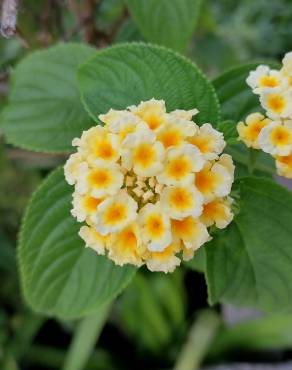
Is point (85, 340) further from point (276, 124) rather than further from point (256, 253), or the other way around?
point (276, 124)

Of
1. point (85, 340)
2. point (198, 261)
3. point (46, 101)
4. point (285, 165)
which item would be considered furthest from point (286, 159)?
point (85, 340)

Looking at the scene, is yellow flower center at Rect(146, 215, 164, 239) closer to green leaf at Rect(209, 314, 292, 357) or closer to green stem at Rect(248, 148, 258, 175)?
green stem at Rect(248, 148, 258, 175)

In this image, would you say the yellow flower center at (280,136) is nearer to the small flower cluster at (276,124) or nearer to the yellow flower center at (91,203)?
the small flower cluster at (276,124)

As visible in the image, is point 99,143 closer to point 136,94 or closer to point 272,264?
point 136,94

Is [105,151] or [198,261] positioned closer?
[105,151]

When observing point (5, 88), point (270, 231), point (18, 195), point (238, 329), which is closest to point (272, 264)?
point (270, 231)

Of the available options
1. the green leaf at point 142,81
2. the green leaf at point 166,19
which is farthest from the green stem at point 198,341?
the green leaf at point 142,81

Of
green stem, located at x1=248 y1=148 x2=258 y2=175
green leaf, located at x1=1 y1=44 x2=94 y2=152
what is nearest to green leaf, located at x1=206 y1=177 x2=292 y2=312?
green stem, located at x1=248 y1=148 x2=258 y2=175
